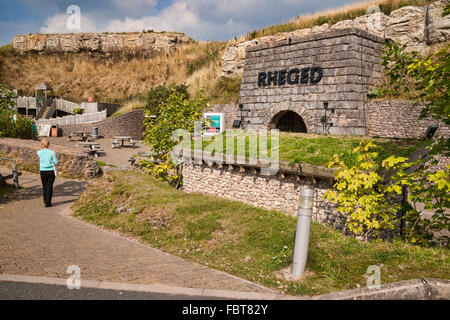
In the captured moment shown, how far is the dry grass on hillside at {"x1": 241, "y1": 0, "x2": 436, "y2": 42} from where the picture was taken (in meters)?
21.4

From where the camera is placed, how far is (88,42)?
178 feet

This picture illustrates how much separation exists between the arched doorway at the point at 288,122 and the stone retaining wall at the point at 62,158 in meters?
10.3

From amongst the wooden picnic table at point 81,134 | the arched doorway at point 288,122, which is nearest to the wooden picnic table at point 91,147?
the wooden picnic table at point 81,134

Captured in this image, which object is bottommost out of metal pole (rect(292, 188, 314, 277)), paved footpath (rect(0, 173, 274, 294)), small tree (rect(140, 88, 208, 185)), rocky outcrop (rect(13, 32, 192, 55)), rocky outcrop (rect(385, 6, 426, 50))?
paved footpath (rect(0, 173, 274, 294))

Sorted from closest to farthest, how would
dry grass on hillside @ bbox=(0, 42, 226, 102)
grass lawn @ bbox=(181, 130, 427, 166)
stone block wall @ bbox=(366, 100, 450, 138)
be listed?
grass lawn @ bbox=(181, 130, 427, 166)
stone block wall @ bbox=(366, 100, 450, 138)
dry grass on hillside @ bbox=(0, 42, 226, 102)

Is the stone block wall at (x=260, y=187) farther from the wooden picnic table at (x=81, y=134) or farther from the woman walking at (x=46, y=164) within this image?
the wooden picnic table at (x=81, y=134)

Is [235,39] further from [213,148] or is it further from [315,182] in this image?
[315,182]

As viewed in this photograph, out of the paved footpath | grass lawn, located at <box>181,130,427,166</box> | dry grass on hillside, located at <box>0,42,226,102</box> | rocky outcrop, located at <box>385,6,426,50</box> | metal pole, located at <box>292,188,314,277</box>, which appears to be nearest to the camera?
the paved footpath

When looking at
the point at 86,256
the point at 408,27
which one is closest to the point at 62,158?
the point at 86,256

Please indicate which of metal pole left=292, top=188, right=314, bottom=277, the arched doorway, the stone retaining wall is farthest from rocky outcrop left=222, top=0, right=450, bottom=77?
the stone retaining wall

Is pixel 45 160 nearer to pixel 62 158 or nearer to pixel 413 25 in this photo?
pixel 62 158

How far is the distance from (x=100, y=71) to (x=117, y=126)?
24.5 meters
